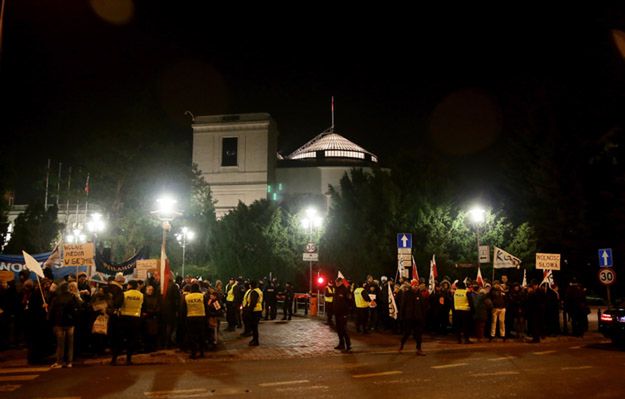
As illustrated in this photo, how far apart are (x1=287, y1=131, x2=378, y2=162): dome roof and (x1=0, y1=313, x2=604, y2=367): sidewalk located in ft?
149

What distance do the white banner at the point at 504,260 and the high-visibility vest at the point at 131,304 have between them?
14.2 m

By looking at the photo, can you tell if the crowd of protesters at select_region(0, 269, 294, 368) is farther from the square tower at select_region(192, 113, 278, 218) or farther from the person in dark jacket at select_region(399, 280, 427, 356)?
the square tower at select_region(192, 113, 278, 218)

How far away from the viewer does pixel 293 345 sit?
16.6 m

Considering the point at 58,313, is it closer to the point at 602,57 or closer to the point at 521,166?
the point at 602,57

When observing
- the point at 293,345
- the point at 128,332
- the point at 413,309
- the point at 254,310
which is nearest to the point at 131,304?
the point at 128,332

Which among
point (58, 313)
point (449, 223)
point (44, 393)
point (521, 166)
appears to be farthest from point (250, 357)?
point (521, 166)

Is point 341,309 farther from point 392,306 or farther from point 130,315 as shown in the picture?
point 130,315

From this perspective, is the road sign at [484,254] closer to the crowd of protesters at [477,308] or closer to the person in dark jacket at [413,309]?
the crowd of protesters at [477,308]

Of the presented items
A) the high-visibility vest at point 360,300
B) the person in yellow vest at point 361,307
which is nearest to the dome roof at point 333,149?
the person in yellow vest at point 361,307

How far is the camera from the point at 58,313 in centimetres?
1273

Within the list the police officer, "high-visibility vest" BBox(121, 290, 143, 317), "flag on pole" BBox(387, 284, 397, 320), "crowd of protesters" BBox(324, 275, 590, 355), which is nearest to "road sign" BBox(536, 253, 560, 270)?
"crowd of protesters" BBox(324, 275, 590, 355)

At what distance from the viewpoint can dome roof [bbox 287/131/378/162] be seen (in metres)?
67.0

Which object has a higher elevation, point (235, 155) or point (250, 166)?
point (235, 155)

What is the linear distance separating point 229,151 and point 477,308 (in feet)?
145
